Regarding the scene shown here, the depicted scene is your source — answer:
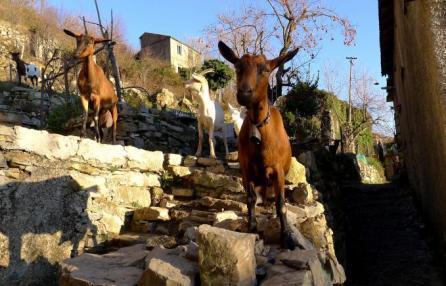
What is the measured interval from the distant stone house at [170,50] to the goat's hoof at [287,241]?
36.1 meters

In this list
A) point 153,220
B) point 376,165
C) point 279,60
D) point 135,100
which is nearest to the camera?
point 279,60

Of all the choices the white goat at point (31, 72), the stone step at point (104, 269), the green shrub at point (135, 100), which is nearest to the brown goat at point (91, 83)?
the stone step at point (104, 269)

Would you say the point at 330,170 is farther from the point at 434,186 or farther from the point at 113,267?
the point at 113,267

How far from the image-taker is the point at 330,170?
1228 cm

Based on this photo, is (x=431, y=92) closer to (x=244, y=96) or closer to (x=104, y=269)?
(x=244, y=96)

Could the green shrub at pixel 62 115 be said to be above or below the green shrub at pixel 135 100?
below

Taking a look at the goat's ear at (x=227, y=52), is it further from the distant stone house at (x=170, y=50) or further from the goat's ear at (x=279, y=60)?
the distant stone house at (x=170, y=50)

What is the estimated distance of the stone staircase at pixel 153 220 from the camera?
3527 millimetres

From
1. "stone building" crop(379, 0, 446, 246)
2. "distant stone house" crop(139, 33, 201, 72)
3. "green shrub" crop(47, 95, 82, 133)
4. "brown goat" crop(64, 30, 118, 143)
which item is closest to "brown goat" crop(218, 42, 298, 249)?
"stone building" crop(379, 0, 446, 246)

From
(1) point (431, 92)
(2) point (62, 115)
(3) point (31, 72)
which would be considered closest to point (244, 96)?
(1) point (431, 92)

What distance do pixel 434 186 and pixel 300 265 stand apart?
5171 mm

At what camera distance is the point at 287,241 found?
4.35 metres

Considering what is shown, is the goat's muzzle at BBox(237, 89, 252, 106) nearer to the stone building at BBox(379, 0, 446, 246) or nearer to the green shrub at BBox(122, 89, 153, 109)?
the stone building at BBox(379, 0, 446, 246)

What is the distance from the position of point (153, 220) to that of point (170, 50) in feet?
118
